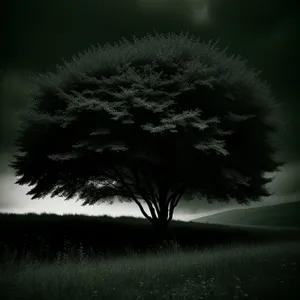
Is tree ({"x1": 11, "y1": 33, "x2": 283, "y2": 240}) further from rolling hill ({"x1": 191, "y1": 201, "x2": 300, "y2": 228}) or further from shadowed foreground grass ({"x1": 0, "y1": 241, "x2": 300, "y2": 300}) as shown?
rolling hill ({"x1": 191, "y1": 201, "x2": 300, "y2": 228})

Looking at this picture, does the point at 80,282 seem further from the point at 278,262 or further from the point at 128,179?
the point at 128,179

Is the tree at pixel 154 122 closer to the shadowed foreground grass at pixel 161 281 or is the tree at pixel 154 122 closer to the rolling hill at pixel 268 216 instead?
the shadowed foreground grass at pixel 161 281

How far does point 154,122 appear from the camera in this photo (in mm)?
17016

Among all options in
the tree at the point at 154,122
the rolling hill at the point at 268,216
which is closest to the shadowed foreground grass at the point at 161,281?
the tree at the point at 154,122

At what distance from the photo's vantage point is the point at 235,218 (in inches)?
2452

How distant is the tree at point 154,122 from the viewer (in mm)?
17000

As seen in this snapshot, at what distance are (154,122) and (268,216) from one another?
144 feet

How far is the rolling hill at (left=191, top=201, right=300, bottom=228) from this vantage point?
165 feet

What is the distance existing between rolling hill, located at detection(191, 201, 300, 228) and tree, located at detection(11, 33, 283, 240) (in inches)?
1239

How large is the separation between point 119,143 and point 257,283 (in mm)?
9372

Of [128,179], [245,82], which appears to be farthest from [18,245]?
[245,82]

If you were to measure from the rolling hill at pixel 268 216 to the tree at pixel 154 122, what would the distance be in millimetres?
31458

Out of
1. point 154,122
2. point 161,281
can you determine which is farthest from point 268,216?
point 161,281

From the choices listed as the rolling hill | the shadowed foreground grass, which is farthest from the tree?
the rolling hill
